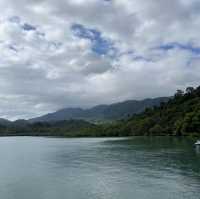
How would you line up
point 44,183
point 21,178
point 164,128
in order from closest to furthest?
1. point 44,183
2. point 21,178
3. point 164,128

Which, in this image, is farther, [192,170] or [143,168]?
[143,168]

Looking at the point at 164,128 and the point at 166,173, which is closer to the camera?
the point at 166,173

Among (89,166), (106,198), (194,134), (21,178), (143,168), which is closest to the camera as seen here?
(106,198)

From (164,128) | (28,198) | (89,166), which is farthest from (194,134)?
(28,198)

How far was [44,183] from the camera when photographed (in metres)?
47.1

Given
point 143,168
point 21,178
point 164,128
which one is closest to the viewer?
point 21,178

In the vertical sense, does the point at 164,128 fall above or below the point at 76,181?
above

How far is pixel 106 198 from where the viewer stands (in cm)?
3647

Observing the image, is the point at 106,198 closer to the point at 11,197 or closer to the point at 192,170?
the point at 11,197

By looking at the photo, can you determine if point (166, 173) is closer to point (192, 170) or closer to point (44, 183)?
point (192, 170)

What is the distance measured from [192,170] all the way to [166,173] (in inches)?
204

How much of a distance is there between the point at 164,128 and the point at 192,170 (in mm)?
138509

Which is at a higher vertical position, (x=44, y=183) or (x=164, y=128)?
(x=164, y=128)

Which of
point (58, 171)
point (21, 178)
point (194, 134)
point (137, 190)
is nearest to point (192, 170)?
point (137, 190)
